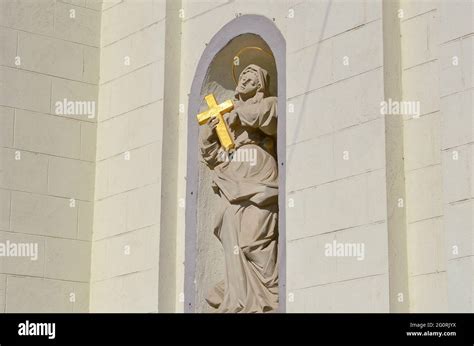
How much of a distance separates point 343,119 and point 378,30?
59 centimetres

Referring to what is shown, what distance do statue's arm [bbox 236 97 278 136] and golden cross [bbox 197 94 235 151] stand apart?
157mm

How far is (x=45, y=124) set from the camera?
36.0 ft

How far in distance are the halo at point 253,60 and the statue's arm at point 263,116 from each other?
1.05 feet

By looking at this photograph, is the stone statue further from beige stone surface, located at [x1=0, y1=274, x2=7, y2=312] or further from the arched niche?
beige stone surface, located at [x1=0, y1=274, x2=7, y2=312]

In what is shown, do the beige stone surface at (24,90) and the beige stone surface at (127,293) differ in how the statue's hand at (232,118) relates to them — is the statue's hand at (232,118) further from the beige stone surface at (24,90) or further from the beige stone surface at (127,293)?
the beige stone surface at (24,90)

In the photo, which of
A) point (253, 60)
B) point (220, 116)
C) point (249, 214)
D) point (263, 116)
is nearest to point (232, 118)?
point (220, 116)

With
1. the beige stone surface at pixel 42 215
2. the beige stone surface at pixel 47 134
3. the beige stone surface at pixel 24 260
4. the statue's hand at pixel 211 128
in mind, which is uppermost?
the beige stone surface at pixel 47 134

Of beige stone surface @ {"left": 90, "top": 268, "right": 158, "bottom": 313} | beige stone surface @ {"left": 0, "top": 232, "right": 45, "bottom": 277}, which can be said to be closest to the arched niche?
beige stone surface @ {"left": 90, "top": 268, "right": 158, "bottom": 313}

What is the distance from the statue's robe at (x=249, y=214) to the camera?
9.70 m

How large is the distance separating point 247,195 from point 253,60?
1.05m

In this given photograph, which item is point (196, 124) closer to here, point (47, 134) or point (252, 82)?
point (252, 82)

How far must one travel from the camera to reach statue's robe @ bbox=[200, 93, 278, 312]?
9.70m

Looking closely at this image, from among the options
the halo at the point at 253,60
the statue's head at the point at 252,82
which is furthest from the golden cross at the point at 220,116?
the halo at the point at 253,60
